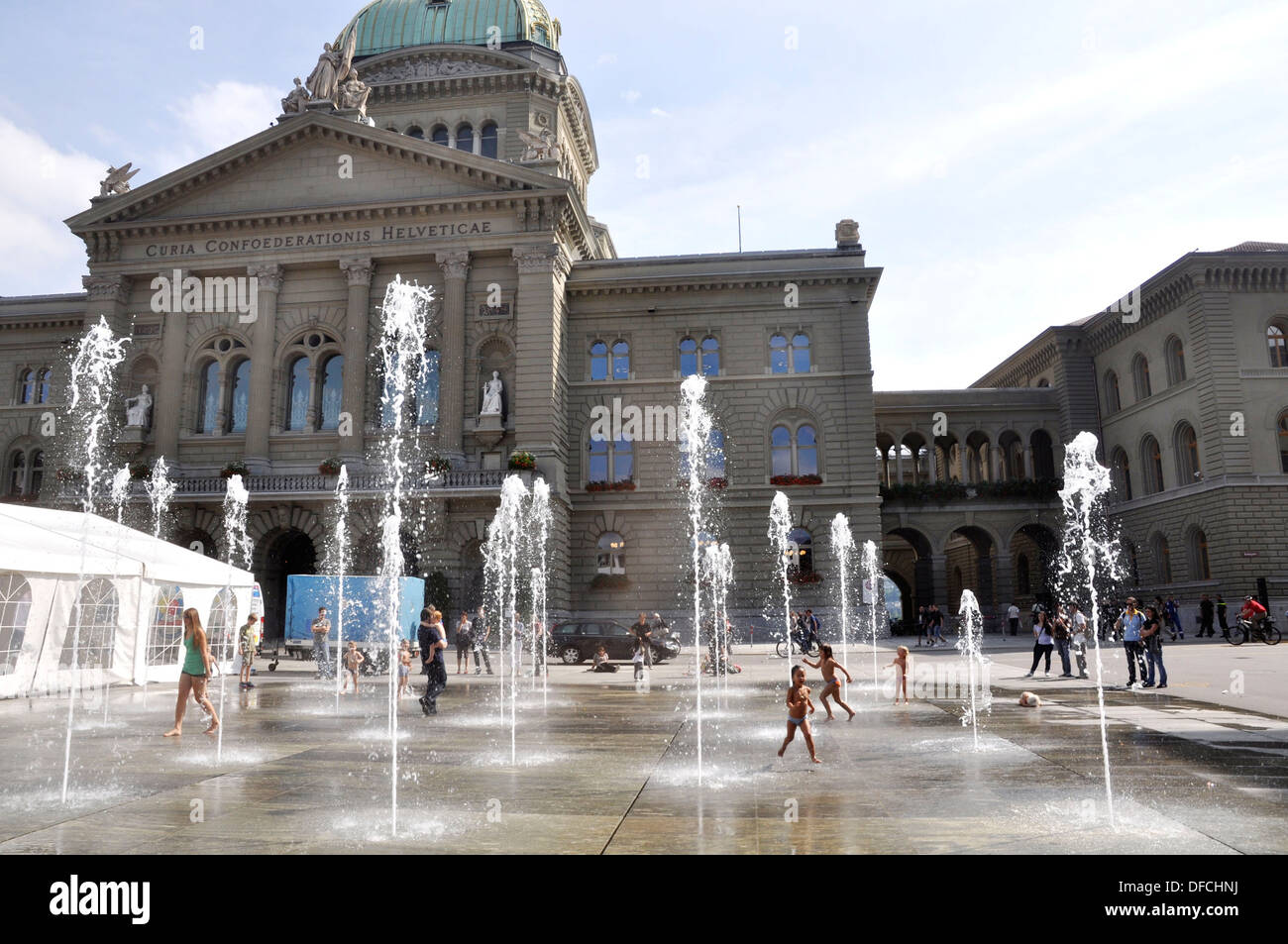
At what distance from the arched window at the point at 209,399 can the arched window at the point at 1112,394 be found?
1757 inches

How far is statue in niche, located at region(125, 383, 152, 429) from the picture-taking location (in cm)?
4016

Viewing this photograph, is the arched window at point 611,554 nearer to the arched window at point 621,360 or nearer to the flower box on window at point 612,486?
the flower box on window at point 612,486

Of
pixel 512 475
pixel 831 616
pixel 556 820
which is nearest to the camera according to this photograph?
pixel 556 820

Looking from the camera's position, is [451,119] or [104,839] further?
[451,119]

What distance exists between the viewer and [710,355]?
4306 cm

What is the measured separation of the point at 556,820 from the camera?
7.12 m

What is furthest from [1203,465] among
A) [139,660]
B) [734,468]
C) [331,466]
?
[139,660]

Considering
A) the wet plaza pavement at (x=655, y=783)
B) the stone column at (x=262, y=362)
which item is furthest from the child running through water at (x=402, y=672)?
the stone column at (x=262, y=362)

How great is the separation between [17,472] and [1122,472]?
58331 mm

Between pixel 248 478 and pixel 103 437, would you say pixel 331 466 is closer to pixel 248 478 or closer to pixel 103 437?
pixel 248 478

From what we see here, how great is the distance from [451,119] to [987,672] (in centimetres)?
4114

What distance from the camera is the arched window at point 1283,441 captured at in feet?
126

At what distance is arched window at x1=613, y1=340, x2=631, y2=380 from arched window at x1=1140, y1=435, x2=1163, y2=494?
1018 inches

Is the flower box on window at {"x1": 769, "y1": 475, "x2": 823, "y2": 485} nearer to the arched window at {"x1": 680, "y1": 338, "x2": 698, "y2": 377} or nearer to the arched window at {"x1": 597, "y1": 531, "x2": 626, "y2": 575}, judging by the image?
the arched window at {"x1": 680, "y1": 338, "x2": 698, "y2": 377}
